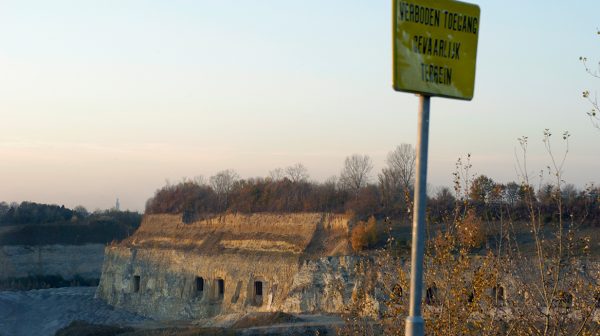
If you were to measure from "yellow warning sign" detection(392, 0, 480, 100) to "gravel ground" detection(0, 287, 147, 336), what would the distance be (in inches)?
1341

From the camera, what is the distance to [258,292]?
108ft

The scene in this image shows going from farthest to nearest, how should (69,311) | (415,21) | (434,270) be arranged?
(69,311) < (434,270) < (415,21)

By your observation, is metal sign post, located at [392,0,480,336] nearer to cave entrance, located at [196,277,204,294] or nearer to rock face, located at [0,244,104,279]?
cave entrance, located at [196,277,204,294]

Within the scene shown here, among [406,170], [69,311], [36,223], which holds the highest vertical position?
[406,170]

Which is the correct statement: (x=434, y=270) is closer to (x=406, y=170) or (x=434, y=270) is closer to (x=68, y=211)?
(x=406, y=170)

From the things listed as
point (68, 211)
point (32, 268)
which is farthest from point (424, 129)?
point (68, 211)

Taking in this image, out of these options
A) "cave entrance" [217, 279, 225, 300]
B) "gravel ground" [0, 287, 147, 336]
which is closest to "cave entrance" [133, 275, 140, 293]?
"gravel ground" [0, 287, 147, 336]

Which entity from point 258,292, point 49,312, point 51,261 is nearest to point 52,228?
point 51,261

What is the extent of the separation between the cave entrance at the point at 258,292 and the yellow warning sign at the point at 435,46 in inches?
1135

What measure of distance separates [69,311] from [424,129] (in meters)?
38.7

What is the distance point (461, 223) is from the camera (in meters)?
9.16

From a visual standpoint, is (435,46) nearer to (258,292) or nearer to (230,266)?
(258,292)

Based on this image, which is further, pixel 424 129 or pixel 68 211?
pixel 68 211

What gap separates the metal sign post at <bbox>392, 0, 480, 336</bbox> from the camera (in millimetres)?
4355
